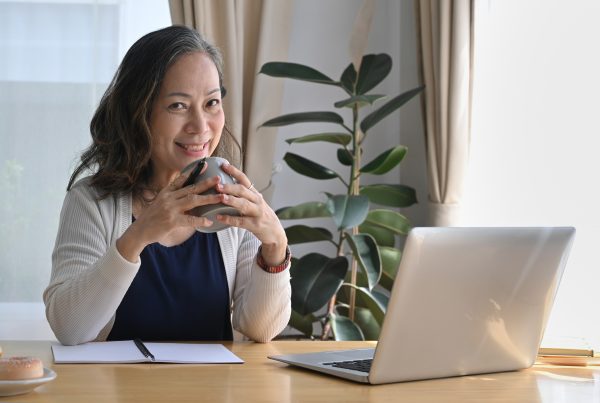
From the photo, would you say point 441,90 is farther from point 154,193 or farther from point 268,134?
point 154,193

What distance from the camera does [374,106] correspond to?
358cm

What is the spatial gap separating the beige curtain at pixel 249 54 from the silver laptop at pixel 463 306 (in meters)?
1.96

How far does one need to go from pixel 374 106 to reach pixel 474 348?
90.9 inches

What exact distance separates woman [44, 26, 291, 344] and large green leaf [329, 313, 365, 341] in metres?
1.01

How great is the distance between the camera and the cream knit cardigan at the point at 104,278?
1612 millimetres

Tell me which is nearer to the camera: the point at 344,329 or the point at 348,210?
the point at 348,210

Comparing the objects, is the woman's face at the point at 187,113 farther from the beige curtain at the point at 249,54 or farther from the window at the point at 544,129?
the beige curtain at the point at 249,54

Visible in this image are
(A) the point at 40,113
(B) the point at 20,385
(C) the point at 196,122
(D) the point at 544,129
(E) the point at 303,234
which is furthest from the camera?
(A) the point at 40,113

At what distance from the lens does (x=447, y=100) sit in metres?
3.04

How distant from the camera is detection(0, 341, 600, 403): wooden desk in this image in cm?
117

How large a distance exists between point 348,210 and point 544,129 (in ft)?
2.25

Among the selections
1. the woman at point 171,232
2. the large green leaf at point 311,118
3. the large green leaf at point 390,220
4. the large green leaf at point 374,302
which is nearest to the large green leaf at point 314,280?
the large green leaf at point 374,302

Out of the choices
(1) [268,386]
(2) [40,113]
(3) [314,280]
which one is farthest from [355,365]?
(2) [40,113]

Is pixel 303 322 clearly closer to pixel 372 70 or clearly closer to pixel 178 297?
pixel 372 70
